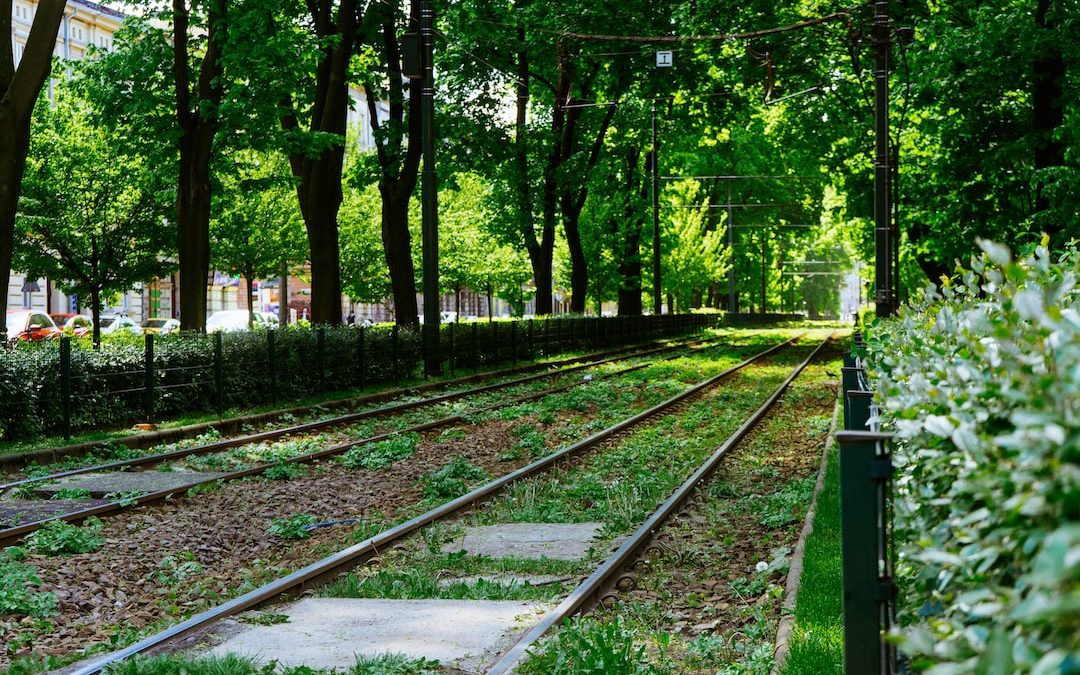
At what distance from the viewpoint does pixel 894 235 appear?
3109 centimetres

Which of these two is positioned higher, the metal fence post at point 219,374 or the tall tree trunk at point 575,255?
the tall tree trunk at point 575,255

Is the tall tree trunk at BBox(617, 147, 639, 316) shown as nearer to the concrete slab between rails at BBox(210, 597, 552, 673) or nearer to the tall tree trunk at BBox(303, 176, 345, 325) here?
the tall tree trunk at BBox(303, 176, 345, 325)

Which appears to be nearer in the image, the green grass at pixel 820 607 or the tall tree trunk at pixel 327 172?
the green grass at pixel 820 607

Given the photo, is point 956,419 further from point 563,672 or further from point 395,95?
point 395,95

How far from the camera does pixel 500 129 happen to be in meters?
37.4

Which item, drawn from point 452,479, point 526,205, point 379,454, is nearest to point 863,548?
point 452,479

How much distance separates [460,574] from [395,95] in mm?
24769

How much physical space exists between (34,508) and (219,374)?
8.04 metres

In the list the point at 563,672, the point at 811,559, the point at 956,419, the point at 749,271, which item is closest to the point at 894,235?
the point at 811,559

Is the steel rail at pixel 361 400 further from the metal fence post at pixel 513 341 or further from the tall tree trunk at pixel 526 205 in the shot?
the tall tree trunk at pixel 526 205

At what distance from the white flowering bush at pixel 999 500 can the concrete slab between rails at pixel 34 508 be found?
7.94 meters

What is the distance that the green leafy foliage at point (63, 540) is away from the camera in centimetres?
870

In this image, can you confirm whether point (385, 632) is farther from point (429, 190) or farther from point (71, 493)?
point (429, 190)

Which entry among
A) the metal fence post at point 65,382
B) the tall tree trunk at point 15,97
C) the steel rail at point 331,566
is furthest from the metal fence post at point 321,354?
the steel rail at point 331,566
